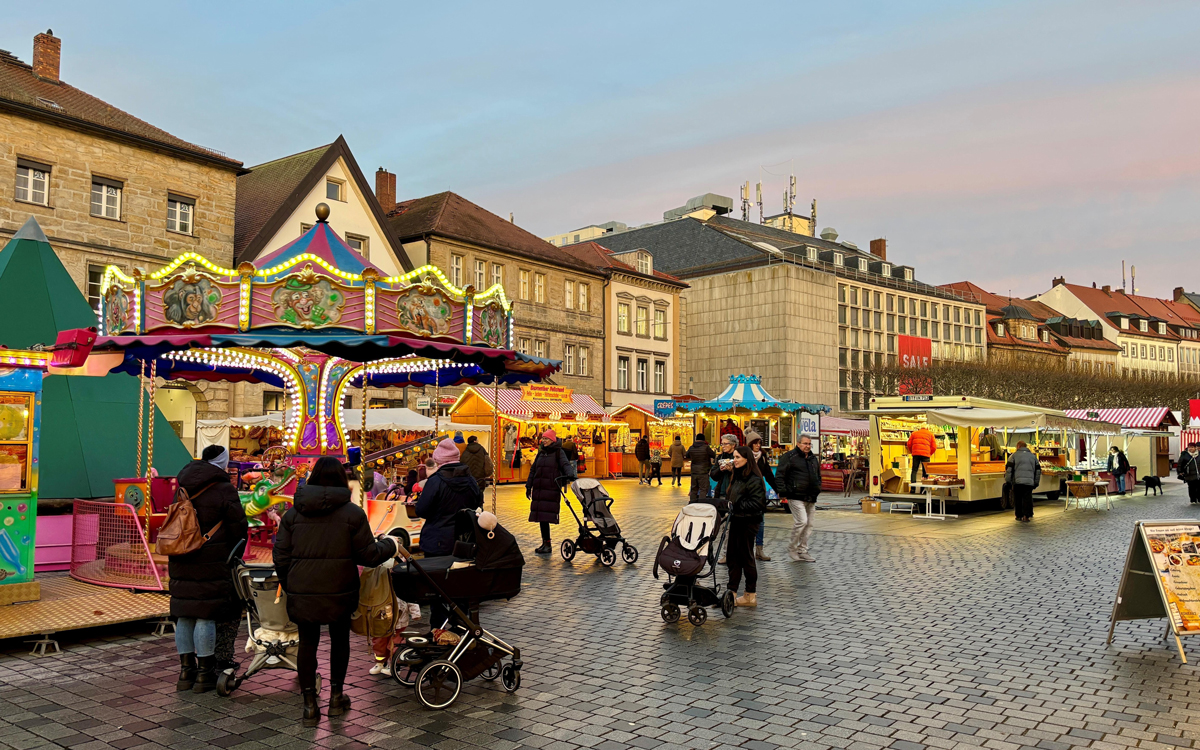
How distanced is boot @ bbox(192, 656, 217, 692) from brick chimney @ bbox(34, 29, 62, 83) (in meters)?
29.3

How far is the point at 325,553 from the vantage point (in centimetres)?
582

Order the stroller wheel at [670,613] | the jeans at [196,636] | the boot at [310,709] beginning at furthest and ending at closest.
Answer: the stroller wheel at [670,613] → the jeans at [196,636] → the boot at [310,709]

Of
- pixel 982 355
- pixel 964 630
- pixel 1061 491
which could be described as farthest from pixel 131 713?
pixel 982 355

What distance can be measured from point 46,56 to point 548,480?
85.6 feet

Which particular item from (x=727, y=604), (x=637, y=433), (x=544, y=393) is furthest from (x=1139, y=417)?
(x=727, y=604)

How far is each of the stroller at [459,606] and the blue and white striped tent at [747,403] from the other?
21.8m

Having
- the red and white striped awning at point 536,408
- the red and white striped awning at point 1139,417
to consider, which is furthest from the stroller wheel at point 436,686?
the red and white striped awning at point 1139,417

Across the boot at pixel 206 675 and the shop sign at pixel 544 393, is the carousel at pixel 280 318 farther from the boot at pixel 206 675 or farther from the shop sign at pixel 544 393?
the shop sign at pixel 544 393

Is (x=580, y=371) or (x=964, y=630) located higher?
(x=580, y=371)

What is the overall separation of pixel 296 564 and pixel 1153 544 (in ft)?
22.8

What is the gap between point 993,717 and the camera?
5945mm

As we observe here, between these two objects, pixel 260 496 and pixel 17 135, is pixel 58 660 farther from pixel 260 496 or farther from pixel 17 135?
pixel 17 135

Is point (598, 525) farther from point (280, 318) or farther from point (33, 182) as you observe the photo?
point (33, 182)

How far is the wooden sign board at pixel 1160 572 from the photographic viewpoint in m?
7.82
